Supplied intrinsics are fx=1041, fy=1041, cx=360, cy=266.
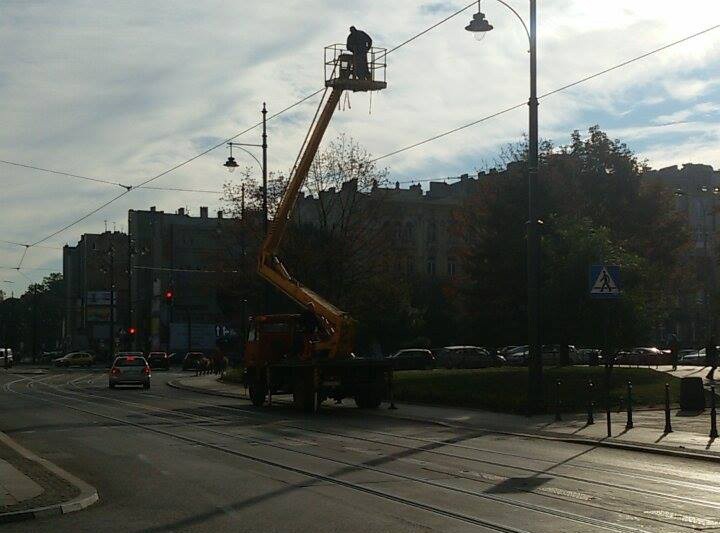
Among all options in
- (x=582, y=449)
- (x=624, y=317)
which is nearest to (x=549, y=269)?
(x=624, y=317)

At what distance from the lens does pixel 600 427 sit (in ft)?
76.3

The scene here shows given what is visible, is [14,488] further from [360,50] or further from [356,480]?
[360,50]

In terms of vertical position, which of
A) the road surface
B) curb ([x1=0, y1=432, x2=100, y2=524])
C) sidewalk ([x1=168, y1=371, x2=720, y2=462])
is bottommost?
sidewalk ([x1=168, y1=371, x2=720, y2=462])

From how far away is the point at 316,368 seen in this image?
96.0 feet

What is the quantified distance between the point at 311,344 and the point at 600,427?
1076cm

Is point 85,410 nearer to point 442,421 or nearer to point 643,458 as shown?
point 442,421

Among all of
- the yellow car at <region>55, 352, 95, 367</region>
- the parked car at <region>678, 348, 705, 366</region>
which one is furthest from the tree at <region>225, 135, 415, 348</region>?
the yellow car at <region>55, 352, 95, 367</region>

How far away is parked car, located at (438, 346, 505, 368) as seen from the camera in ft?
213

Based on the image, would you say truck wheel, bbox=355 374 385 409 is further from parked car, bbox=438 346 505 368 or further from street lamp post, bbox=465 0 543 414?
parked car, bbox=438 346 505 368

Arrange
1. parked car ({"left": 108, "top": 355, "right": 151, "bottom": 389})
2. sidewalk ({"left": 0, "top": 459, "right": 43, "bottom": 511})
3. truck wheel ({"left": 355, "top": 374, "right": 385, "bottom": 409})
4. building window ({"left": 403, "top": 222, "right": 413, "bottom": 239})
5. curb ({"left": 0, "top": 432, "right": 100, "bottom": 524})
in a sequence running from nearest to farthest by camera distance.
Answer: curb ({"left": 0, "top": 432, "right": 100, "bottom": 524}) → sidewalk ({"left": 0, "top": 459, "right": 43, "bottom": 511}) → truck wheel ({"left": 355, "top": 374, "right": 385, "bottom": 409}) → parked car ({"left": 108, "top": 355, "right": 151, "bottom": 389}) → building window ({"left": 403, "top": 222, "right": 413, "bottom": 239})

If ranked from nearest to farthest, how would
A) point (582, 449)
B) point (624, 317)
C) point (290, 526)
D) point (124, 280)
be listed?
point (290, 526) < point (582, 449) < point (624, 317) < point (124, 280)

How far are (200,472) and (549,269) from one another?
79.9 ft

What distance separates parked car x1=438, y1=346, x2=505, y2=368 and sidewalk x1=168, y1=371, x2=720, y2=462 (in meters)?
33.3

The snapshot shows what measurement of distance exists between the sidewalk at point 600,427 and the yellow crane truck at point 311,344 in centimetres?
117
